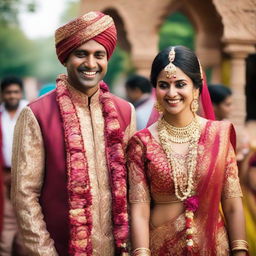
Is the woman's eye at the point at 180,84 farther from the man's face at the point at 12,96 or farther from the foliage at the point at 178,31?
the foliage at the point at 178,31

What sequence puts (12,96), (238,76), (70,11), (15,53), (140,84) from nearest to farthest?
(12,96)
(140,84)
(238,76)
(15,53)
(70,11)

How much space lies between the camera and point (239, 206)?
3713mm

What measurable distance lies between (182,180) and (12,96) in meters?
4.29

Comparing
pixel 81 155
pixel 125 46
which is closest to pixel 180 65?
pixel 81 155

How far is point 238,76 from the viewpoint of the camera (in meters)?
8.49

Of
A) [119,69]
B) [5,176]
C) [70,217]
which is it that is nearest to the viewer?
[70,217]

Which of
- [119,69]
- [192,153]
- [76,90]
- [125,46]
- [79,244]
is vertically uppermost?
[119,69]

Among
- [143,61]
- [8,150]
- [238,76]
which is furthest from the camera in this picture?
[143,61]

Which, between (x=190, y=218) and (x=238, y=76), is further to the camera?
(x=238, y=76)

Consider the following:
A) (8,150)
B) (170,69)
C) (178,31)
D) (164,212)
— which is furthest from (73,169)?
(178,31)

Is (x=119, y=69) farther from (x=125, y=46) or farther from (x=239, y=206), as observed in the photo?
(x=239, y=206)

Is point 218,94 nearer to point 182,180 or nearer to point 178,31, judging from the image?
point 182,180

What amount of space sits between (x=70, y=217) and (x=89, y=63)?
89 cm

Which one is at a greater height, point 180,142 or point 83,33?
point 83,33
